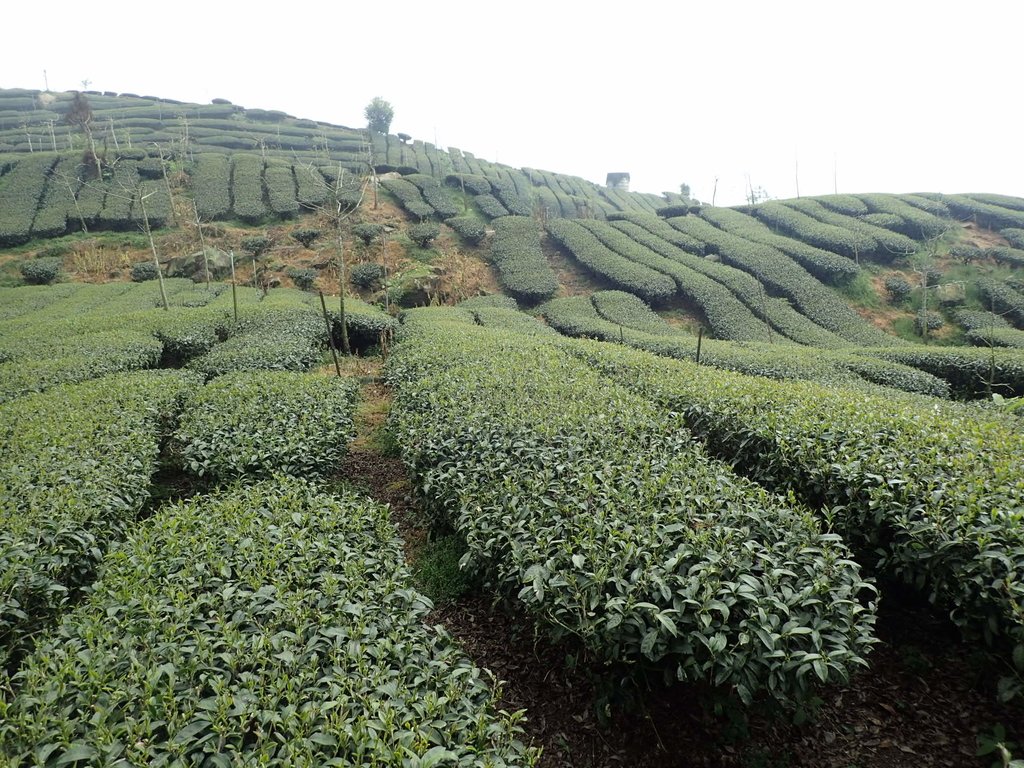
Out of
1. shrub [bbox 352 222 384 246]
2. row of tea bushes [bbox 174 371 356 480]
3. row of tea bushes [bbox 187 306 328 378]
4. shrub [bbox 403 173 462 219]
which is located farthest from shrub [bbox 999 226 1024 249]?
row of tea bushes [bbox 174 371 356 480]

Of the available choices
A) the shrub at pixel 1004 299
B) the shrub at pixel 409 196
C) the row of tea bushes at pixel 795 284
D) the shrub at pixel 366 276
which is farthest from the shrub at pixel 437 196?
the shrub at pixel 1004 299

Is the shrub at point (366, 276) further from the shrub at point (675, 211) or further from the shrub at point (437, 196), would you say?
the shrub at point (675, 211)

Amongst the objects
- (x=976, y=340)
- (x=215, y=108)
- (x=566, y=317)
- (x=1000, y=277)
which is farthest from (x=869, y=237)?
(x=215, y=108)

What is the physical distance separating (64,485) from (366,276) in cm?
2405

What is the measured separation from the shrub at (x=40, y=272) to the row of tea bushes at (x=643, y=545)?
34.5 metres

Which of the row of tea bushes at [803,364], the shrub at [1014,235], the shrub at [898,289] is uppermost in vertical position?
the shrub at [1014,235]

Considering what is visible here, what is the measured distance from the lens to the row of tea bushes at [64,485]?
404 cm

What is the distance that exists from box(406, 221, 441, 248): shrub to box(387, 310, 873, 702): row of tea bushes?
2918 cm

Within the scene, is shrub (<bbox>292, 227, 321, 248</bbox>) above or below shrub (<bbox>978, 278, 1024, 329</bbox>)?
above

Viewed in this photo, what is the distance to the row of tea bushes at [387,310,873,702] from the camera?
126 inches

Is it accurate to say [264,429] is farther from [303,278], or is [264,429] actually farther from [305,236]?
[305,236]

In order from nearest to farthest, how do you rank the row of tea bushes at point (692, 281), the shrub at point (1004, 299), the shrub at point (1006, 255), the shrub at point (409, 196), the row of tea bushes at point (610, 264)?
1. the shrub at point (1004, 299)
2. the row of tea bushes at point (692, 281)
3. the row of tea bushes at point (610, 264)
4. the shrub at point (1006, 255)
5. the shrub at point (409, 196)

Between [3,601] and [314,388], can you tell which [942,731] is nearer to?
[3,601]

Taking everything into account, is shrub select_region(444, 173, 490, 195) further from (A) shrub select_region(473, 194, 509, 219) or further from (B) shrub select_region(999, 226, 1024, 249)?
(B) shrub select_region(999, 226, 1024, 249)
